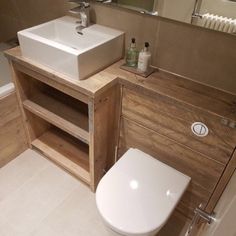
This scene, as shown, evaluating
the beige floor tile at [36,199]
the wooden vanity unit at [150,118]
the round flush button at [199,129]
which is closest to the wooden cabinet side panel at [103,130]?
the wooden vanity unit at [150,118]

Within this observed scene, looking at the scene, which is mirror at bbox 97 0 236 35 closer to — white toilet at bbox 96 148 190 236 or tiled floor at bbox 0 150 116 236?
white toilet at bbox 96 148 190 236

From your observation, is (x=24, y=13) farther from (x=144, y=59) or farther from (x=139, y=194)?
(x=139, y=194)

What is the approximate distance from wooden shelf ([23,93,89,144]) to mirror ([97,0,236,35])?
0.76 m

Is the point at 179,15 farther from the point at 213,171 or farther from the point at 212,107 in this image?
the point at 213,171

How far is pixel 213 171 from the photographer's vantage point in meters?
1.24

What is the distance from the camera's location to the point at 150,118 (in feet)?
4.30

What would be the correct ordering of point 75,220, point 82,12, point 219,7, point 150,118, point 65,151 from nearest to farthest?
point 219,7 → point 150,118 → point 82,12 → point 75,220 → point 65,151

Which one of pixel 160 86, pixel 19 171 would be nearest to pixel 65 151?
pixel 19 171

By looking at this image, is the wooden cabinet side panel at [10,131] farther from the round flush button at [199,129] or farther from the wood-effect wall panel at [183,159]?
the round flush button at [199,129]

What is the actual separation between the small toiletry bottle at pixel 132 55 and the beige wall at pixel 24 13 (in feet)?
1.99

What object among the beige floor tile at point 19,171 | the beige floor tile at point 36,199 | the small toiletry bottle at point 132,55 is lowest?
the beige floor tile at point 36,199

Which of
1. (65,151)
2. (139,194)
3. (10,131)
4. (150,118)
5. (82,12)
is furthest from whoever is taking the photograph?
(65,151)

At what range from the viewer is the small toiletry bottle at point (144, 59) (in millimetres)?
1289

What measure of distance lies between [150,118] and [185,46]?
0.41 metres
